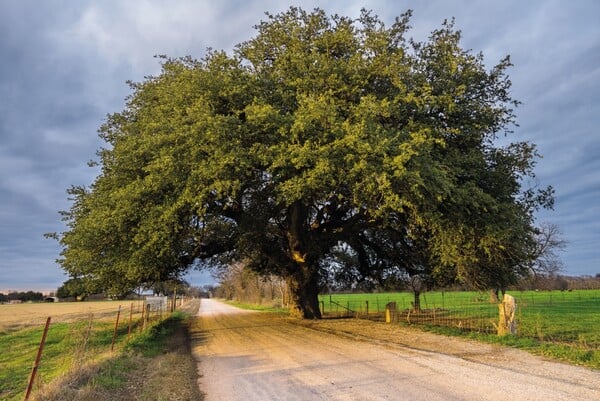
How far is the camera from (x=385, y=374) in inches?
403

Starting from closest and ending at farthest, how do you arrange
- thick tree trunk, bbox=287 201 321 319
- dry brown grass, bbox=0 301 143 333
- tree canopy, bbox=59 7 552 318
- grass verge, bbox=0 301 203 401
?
1. grass verge, bbox=0 301 203 401
2. tree canopy, bbox=59 7 552 318
3. thick tree trunk, bbox=287 201 321 319
4. dry brown grass, bbox=0 301 143 333

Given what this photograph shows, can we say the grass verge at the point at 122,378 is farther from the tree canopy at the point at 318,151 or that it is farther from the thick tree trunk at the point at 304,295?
the thick tree trunk at the point at 304,295

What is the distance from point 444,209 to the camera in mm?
18234

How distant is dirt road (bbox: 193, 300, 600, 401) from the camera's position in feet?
27.9

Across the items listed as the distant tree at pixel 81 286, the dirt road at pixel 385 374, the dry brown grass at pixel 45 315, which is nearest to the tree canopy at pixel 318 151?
the distant tree at pixel 81 286

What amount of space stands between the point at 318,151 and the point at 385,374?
22.5ft

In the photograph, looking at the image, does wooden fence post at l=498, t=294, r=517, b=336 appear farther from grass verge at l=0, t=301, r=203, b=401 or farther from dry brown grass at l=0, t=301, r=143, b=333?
dry brown grass at l=0, t=301, r=143, b=333

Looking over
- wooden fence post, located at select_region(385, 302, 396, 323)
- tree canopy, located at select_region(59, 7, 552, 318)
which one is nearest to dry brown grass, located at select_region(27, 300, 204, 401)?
tree canopy, located at select_region(59, 7, 552, 318)

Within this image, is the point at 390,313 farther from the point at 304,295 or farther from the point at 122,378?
the point at 122,378

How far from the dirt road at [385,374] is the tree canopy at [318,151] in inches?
181

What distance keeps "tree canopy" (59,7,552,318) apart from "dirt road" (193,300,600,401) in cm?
→ 459

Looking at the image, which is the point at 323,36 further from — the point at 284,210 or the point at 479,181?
the point at 284,210

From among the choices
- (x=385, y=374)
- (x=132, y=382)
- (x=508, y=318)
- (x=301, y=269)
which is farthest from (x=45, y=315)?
(x=385, y=374)

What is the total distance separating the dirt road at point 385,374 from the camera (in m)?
8.52
